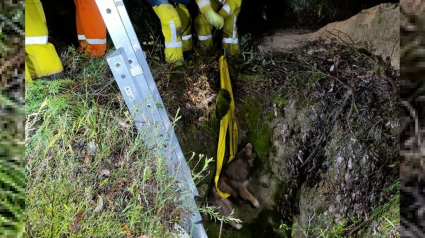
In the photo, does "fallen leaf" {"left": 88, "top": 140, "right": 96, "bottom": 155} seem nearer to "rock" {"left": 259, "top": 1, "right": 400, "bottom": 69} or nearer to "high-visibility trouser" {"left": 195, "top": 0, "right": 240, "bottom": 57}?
"high-visibility trouser" {"left": 195, "top": 0, "right": 240, "bottom": 57}

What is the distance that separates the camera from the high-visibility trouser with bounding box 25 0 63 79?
2.23 m

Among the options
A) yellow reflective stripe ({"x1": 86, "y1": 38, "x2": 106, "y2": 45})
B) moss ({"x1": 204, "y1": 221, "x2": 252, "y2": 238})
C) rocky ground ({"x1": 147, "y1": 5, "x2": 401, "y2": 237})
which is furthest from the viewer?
yellow reflective stripe ({"x1": 86, "y1": 38, "x2": 106, "y2": 45})

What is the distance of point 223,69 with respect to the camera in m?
3.08

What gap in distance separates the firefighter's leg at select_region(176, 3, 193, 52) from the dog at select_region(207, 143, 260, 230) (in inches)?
53.9

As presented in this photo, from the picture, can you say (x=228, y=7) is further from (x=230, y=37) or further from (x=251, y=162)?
(x=251, y=162)

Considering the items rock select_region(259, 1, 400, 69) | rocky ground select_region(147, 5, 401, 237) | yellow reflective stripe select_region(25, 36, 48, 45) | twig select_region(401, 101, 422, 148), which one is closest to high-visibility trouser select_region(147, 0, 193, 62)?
rocky ground select_region(147, 5, 401, 237)

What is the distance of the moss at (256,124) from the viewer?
3174mm

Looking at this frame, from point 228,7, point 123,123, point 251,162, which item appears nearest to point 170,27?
point 228,7

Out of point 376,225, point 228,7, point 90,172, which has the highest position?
point 228,7

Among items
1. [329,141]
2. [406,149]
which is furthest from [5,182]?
[329,141]

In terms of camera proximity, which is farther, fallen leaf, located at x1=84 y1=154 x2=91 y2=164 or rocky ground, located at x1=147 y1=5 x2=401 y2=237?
rocky ground, located at x1=147 y1=5 x2=401 y2=237

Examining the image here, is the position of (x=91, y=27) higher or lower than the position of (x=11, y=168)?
higher

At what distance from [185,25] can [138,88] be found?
154 cm

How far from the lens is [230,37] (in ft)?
12.4
